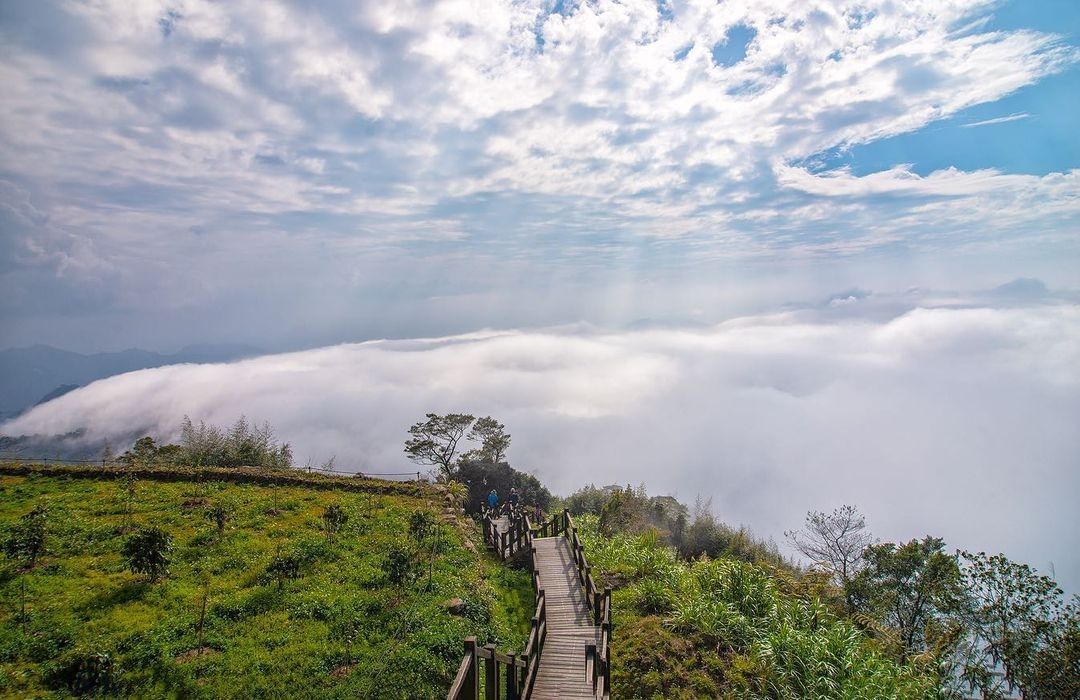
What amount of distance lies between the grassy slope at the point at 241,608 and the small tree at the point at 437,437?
90.4ft

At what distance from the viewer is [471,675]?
1000 centimetres

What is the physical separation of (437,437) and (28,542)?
119 ft

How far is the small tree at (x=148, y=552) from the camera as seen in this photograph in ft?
51.5

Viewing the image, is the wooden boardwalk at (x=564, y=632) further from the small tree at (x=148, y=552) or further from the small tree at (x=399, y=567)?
the small tree at (x=148, y=552)

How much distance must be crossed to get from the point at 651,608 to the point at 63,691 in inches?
647

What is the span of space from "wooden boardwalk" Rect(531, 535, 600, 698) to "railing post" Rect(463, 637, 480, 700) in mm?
3755

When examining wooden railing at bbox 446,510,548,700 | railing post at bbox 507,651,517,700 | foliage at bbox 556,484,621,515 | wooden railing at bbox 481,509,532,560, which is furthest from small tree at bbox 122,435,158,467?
foliage at bbox 556,484,621,515

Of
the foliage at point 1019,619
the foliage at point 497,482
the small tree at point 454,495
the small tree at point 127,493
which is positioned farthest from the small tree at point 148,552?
the foliage at point 1019,619

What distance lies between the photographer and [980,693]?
66.0 ft

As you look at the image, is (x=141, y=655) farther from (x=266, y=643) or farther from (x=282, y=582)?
(x=282, y=582)

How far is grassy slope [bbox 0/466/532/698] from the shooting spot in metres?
12.4

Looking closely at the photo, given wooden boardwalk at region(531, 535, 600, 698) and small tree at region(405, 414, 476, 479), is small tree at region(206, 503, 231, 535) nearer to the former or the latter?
wooden boardwalk at region(531, 535, 600, 698)

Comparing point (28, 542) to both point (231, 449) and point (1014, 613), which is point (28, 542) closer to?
point (231, 449)

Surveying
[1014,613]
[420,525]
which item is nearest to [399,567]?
[420,525]
